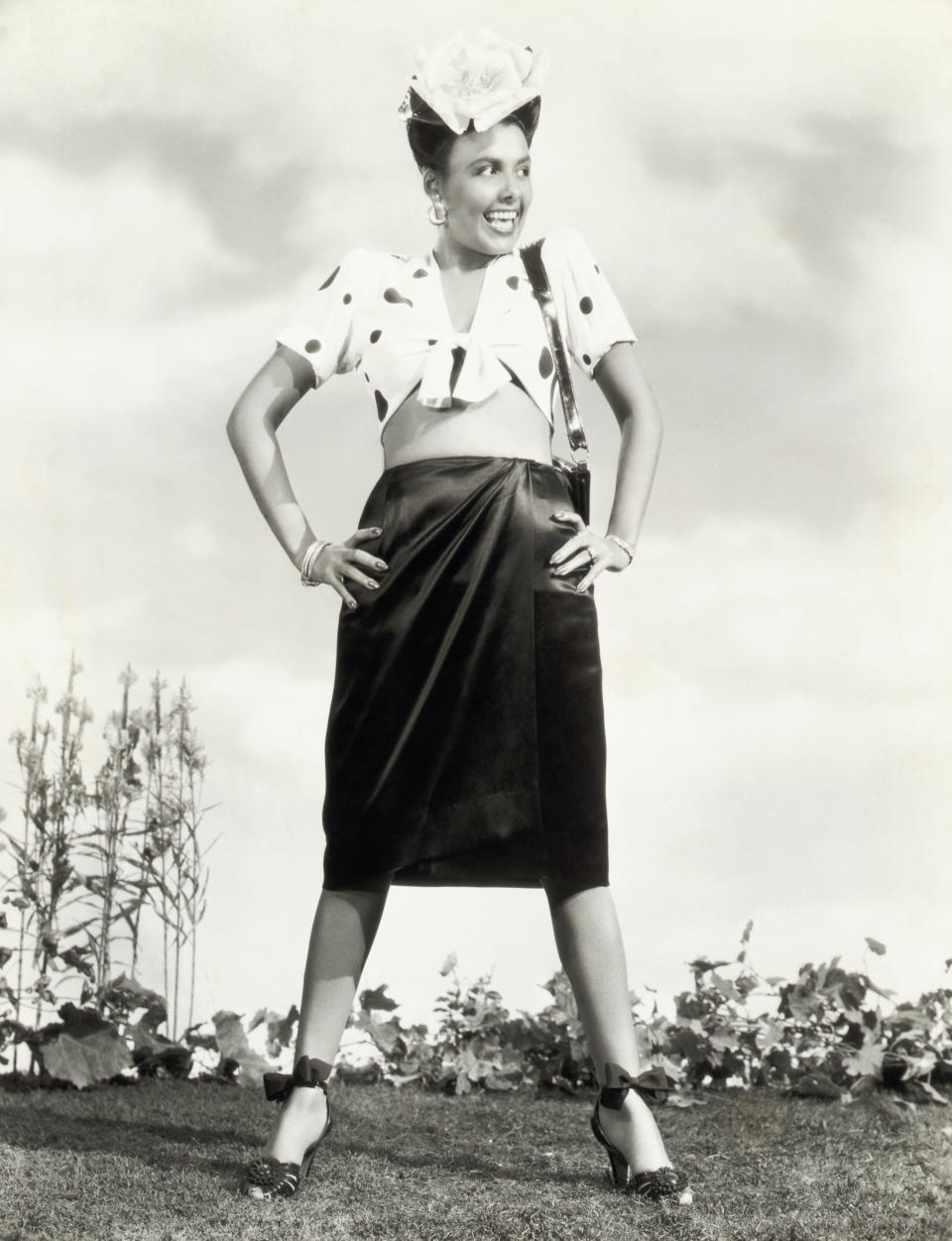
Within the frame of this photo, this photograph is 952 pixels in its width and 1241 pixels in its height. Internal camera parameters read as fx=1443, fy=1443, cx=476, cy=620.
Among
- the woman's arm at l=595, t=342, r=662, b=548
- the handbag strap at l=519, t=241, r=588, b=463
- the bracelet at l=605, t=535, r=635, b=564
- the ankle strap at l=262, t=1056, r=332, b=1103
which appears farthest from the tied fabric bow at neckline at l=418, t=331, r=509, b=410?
the ankle strap at l=262, t=1056, r=332, b=1103

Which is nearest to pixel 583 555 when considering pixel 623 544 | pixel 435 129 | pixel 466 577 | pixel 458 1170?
pixel 623 544

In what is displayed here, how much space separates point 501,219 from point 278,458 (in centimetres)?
72

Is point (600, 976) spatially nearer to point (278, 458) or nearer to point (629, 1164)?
point (629, 1164)

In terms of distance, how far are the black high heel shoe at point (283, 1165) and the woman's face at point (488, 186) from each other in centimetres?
180

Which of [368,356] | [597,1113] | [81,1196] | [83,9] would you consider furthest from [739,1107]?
[83,9]

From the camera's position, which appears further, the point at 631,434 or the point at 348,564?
the point at 631,434

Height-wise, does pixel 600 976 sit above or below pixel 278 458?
below

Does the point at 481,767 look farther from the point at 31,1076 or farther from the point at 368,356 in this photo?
the point at 31,1076

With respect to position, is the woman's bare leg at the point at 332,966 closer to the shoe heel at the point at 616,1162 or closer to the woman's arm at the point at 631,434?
the shoe heel at the point at 616,1162

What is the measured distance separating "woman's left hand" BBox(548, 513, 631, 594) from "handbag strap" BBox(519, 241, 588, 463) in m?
0.19

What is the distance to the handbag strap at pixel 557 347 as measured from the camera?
124 inches

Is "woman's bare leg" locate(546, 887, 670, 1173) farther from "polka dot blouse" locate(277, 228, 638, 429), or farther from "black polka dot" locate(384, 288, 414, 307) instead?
"black polka dot" locate(384, 288, 414, 307)


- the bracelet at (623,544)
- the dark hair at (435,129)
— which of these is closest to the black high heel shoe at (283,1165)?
the bracelet at (623,544)

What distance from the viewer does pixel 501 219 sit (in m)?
3.18
